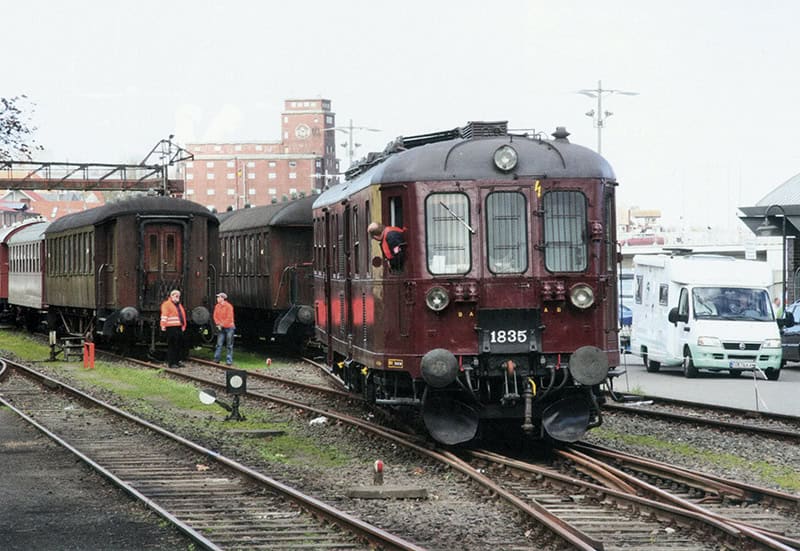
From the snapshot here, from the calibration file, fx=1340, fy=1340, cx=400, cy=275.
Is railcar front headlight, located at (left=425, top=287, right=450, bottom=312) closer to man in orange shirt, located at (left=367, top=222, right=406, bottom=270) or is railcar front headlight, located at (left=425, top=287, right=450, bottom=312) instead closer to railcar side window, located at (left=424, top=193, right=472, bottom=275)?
railcar side window, located at (left=424, top=193, right=472, bottom=275)

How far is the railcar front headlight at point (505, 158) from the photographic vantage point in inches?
527

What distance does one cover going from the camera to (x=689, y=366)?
27.2 metres

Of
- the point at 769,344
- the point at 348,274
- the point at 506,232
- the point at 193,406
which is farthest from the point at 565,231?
the point at 769,344

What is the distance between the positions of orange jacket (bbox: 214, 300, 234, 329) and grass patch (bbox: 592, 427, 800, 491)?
12719 mm

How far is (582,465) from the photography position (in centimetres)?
1272

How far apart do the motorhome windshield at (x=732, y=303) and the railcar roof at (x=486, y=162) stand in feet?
46.7

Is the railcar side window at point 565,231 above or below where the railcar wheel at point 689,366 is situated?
above

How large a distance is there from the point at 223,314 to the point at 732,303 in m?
10.5

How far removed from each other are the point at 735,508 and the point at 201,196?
454 feet

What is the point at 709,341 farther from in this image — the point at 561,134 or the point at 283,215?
the point at 561,134

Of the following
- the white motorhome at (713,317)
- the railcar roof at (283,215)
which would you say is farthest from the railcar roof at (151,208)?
the white motorhome at (713,317)

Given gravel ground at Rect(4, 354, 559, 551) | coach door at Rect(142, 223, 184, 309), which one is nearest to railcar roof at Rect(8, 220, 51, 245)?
coach door at Rect(142, 223, 184, 309)

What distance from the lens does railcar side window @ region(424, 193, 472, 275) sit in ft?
43.8

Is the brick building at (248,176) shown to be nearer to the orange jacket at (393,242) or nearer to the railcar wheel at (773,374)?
the railcar wheel at (773,374)
